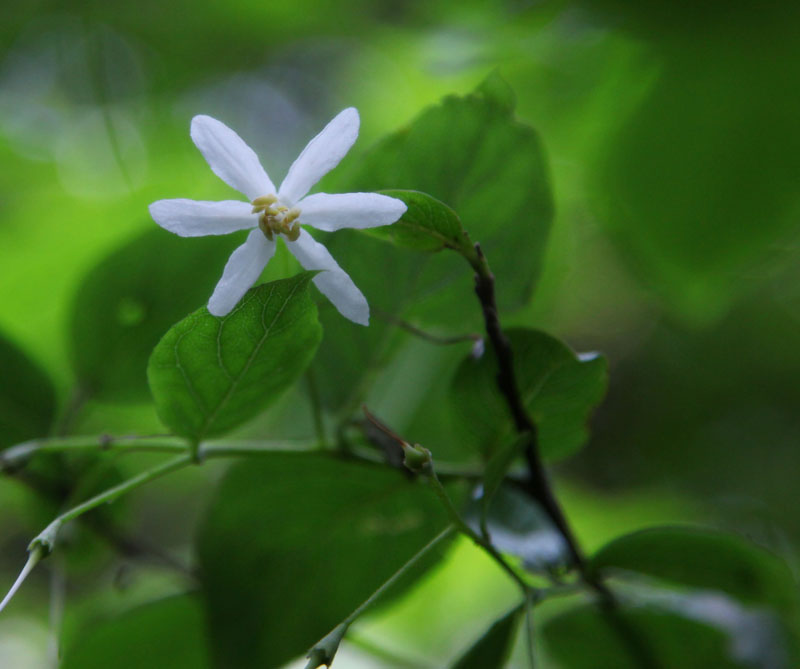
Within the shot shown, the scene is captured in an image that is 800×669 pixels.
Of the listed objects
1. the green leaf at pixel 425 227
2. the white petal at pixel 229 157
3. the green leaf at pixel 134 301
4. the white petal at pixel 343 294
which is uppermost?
the green leaf at pixel 134 301

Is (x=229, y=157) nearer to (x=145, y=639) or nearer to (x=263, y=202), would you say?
(x=263, y=202)

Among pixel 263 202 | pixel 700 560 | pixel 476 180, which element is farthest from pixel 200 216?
pixel 700 560

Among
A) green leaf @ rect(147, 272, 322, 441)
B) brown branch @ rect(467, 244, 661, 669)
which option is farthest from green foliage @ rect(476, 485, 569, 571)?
green leaf @ rect(147, 272, 322, 441)

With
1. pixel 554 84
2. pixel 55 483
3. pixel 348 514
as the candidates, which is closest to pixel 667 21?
pixel 554 84

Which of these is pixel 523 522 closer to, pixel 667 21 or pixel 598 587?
pixel 598 587

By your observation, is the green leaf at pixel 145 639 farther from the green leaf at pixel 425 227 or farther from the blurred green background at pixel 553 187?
the green leaf at pixel 425 227

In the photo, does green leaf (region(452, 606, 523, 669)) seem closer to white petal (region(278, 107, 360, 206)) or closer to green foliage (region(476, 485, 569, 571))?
green foliage (region(476, 485, 569, 571))

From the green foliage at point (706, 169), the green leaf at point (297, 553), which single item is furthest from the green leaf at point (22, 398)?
the green foliage at point (706, 169)
